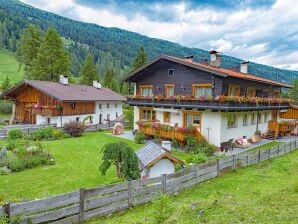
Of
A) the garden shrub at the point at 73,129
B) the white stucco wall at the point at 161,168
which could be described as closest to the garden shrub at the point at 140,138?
the garden shrub at the point at 73,129

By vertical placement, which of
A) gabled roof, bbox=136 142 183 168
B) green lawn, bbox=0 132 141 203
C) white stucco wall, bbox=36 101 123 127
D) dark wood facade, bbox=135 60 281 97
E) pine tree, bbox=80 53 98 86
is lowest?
green lawn, bbox=0 132 141 203

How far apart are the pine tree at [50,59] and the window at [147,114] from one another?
24863 millimetres

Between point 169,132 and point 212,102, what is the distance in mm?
4358

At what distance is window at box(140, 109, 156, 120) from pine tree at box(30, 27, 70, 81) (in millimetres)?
24863

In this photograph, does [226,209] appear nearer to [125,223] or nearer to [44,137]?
[125,223]

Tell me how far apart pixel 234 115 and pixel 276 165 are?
26.8 ft

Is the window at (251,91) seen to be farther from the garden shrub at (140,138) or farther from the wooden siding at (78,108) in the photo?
the wooden siding at (78,108)

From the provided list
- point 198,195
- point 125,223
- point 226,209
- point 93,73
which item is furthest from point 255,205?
point 93,73

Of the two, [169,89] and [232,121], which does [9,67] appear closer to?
[169,89]

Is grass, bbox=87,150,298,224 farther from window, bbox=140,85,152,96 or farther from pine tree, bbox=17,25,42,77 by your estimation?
pine tree, bbox=17,25,42,77

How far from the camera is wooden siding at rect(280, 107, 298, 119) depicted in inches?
1408

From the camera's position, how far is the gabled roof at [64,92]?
109 feet

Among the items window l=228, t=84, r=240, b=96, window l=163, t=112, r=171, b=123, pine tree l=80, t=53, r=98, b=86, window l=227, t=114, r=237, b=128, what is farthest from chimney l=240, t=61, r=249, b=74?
pine tree l=80, t=53, r=98, b=86

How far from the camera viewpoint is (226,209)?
872 centimetres
